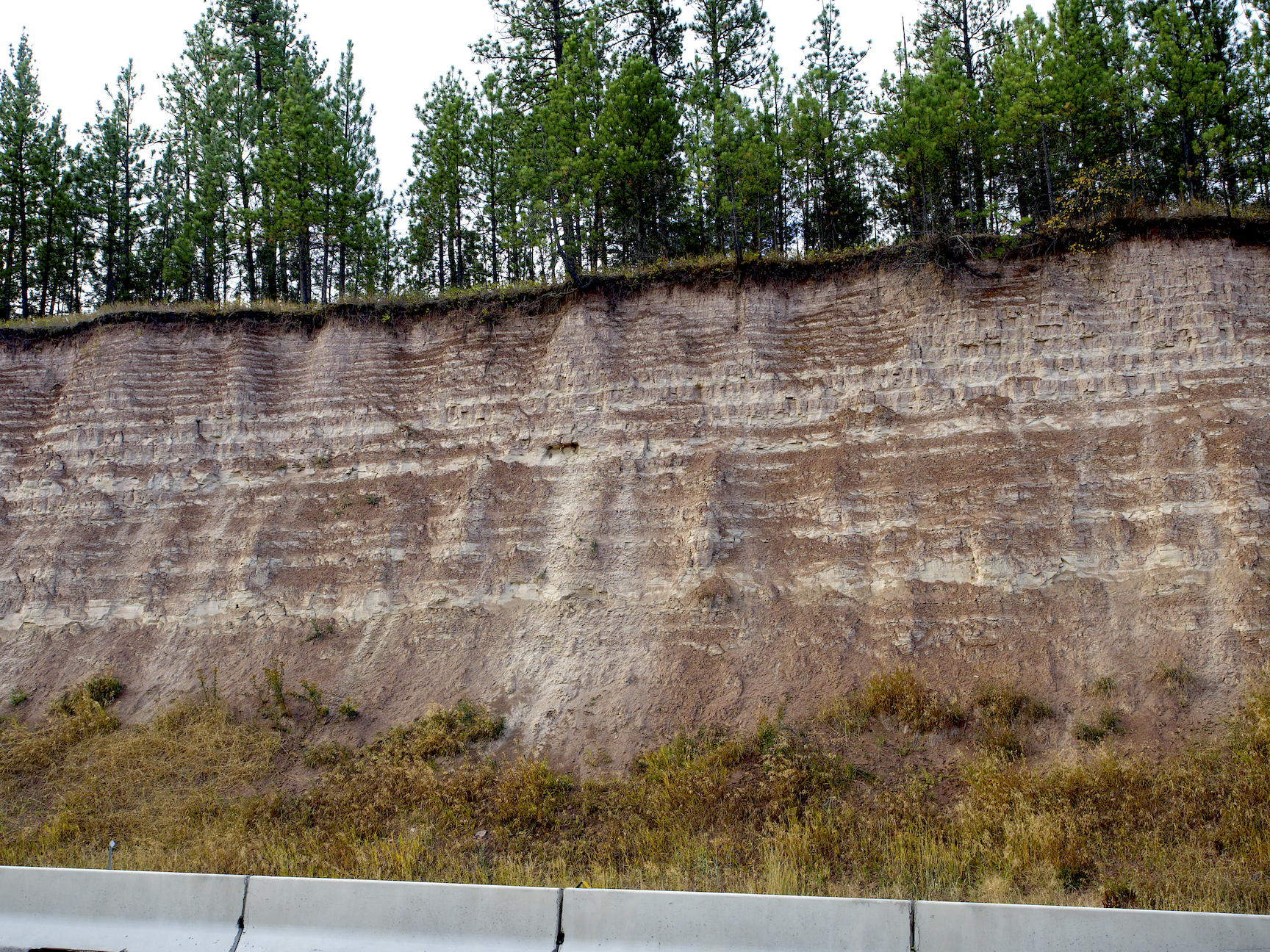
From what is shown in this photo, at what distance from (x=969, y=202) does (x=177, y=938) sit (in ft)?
72.6

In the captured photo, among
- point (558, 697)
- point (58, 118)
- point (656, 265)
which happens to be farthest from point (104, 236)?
point (558, 697)

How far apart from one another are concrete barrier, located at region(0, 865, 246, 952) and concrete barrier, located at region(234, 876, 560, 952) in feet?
1.13

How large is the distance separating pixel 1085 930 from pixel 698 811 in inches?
180

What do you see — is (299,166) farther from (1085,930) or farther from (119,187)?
(1085,930)

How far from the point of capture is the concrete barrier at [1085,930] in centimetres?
657

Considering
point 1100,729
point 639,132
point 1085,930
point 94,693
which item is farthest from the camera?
point 639,132

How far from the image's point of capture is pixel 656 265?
690 inches

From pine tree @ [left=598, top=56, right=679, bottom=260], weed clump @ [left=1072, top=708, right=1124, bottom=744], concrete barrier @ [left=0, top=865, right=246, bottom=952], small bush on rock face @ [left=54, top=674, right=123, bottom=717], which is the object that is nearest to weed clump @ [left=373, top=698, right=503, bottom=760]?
concrete barrier @ [left=0, top=865, right=246, bottom=952]

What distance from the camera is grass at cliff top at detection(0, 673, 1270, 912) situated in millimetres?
8750

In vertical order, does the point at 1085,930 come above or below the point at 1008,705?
below

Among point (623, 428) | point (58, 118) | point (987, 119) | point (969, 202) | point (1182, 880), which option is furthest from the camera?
point (58, 118)

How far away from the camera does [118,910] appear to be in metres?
7.73

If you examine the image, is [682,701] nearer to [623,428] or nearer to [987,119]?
[623,428]

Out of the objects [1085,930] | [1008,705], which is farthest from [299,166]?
[1085,930]
